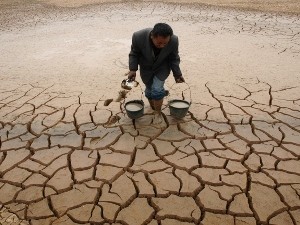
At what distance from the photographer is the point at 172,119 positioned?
3650 millimetres

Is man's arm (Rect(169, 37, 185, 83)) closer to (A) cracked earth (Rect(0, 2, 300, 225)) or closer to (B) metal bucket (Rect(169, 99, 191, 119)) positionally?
(B) metal bucket (Rect(169, 99, 191, 119))

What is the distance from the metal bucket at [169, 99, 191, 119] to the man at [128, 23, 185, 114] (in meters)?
0.18

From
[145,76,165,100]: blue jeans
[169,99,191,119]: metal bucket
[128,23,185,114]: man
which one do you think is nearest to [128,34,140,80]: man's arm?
[128,23,185,114]: man

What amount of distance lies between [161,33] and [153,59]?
0.49 meters

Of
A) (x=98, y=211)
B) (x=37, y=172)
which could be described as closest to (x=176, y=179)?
(x=98, y=211)

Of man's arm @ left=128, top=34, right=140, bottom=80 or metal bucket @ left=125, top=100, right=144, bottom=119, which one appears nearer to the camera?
man's arm @ left=128, top=34, right=140, bottom=80

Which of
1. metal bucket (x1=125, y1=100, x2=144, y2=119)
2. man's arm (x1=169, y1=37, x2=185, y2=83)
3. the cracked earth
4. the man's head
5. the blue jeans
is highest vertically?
the man's head

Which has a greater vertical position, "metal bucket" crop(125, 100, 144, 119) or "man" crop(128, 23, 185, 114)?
"man" crop(128, 23, 185, 114)

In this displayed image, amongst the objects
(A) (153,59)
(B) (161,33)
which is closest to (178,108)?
(A) (153,59)

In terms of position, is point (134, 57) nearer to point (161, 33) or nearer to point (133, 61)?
point (133, 61)

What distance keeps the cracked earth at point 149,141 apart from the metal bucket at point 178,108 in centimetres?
12

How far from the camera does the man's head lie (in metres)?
2.79

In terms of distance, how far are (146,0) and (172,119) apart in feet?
30.0

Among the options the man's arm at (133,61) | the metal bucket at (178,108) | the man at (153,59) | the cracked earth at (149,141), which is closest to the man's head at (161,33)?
the man at (153,59)
